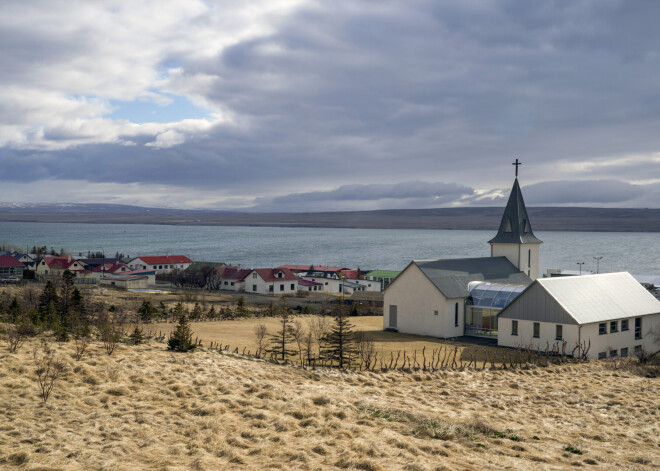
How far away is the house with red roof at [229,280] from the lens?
286 ft

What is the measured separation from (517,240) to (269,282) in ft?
143

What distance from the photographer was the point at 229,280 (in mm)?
88375

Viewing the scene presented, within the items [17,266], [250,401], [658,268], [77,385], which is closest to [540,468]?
[250,401]

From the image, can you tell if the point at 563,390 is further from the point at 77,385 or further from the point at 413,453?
the point at 77,385

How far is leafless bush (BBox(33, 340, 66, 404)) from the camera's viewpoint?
16.4 m

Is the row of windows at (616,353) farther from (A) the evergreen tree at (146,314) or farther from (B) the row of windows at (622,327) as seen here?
(A) the evergreen tree at (146,314)

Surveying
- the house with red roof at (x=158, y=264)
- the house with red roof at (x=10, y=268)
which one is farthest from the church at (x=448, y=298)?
the house with red roof at (x=158, y=264)

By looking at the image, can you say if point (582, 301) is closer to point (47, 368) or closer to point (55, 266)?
point (47, 368)

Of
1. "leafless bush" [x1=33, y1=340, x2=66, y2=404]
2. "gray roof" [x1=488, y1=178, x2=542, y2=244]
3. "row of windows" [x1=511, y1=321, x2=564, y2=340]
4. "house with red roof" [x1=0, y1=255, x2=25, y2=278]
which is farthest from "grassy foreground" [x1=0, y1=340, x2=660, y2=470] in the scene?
"house with red roof" [x1=0, y1=255, x2=25, y2=278]

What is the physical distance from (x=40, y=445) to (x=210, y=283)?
76109mm

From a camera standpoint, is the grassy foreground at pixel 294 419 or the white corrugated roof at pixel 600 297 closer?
the grassy foreground at pixel 294 419

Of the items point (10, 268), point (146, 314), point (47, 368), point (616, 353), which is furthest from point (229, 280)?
point (47, 368)

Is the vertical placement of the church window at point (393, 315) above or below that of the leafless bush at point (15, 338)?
below

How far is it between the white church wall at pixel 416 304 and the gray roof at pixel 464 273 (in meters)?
0.62
